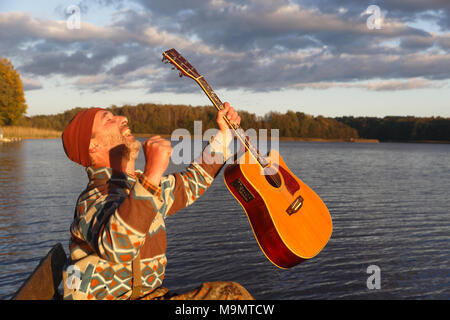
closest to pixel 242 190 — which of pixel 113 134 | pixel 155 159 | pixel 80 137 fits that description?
pixel 113 134

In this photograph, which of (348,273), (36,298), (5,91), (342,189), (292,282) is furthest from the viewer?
(5,91)

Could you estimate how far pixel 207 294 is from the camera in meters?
2.58

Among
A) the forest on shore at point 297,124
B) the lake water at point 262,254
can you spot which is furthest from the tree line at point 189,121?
the lake water at point 262,254

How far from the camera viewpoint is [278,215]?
14.2ft

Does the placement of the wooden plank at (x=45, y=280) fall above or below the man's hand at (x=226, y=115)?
below

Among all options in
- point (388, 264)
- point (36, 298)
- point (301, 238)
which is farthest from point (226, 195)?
point (36, 298)

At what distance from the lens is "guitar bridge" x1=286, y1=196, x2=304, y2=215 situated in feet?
14.8

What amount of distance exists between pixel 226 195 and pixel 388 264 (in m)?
10.3

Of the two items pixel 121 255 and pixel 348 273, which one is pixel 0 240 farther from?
pixel 121 255

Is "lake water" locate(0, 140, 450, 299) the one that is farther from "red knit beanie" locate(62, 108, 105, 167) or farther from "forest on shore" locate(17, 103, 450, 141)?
"forest on shore" locate(17, 103, 450, 141)

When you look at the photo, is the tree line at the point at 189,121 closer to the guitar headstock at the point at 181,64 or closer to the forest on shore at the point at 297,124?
the forest on shore at the point at 297,124

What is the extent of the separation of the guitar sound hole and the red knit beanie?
2.44 meters

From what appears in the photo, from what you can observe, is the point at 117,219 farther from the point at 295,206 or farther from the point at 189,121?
the point at 189,121

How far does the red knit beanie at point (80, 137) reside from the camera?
271cm
